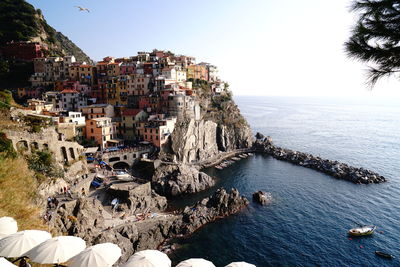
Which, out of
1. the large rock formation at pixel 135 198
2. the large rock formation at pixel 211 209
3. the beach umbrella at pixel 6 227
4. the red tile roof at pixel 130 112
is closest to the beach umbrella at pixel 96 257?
the beach umbrella at pixel 6 227

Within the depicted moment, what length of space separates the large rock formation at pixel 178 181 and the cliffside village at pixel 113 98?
7730 mm

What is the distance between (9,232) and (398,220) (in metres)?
45.6

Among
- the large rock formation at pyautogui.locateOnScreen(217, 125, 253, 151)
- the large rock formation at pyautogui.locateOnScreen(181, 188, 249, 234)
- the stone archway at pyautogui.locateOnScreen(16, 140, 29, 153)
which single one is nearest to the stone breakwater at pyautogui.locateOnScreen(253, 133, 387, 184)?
the large rock formation at pyautogui.locateOnScreen(217, 125, 253, 151)

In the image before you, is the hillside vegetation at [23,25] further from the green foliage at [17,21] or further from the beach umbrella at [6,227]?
the beach umbrella at [6,227]

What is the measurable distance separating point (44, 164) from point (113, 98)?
33561mm

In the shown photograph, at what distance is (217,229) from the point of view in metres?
32.9

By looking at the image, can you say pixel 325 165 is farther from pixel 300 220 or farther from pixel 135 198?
pixel 135 198

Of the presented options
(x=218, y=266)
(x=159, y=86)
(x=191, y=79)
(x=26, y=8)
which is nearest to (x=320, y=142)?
(x=191, y=79)

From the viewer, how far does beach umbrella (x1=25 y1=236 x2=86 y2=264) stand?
873cm

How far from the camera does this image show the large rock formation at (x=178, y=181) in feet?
143

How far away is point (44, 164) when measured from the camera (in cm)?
3053

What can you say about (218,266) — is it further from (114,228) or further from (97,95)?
(97,95)

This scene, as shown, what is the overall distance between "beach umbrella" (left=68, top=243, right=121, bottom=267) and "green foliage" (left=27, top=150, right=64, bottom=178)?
75.8 ft

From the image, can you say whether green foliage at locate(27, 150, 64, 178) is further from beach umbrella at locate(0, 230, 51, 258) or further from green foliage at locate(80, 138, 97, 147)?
beach umbrella at locate(0, 230, 51, 258)
